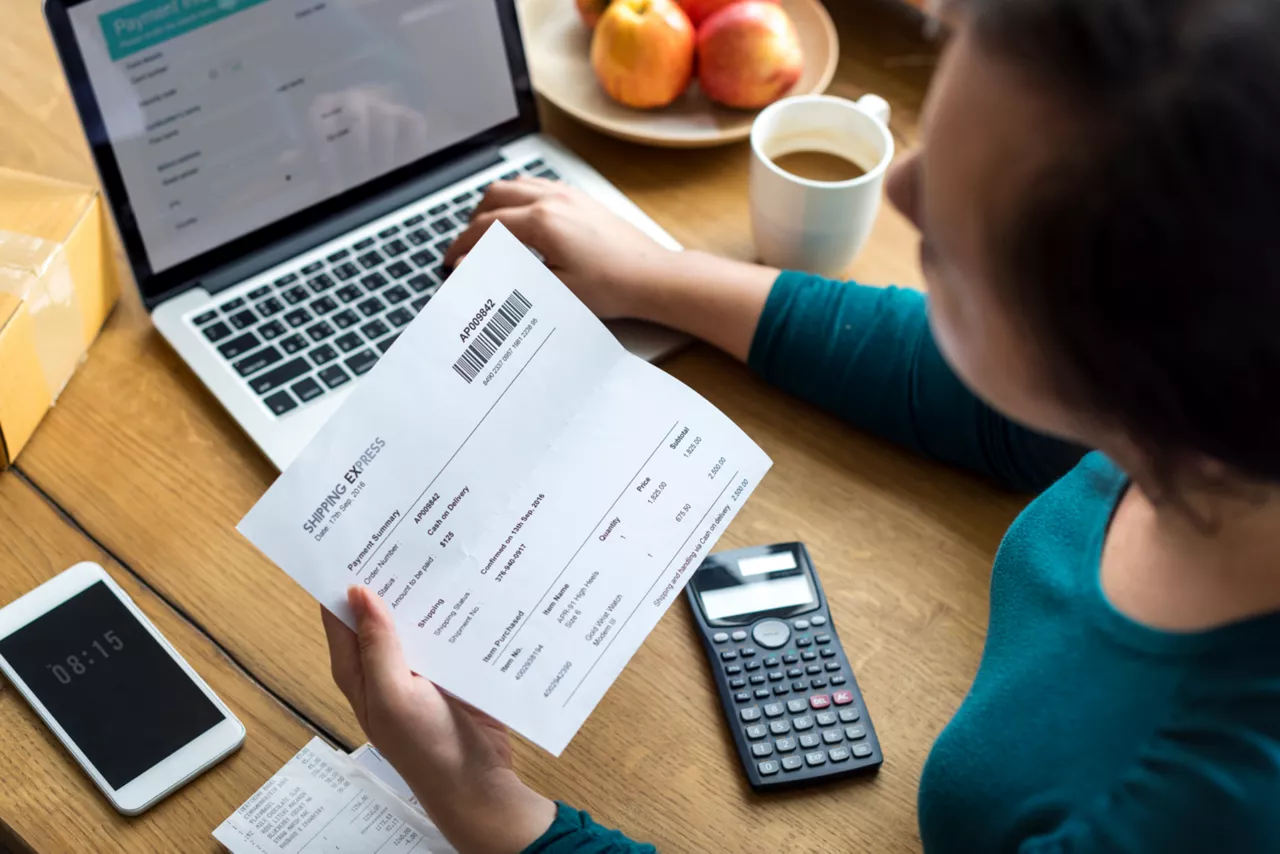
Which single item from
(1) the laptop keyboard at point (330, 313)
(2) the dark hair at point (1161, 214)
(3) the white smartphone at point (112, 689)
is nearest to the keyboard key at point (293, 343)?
(1) the laptop keyboard at point (330, 313)

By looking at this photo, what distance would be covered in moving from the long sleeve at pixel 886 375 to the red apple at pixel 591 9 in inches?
13.6

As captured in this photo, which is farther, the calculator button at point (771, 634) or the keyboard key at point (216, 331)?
the keyboard key at point (216, 331)

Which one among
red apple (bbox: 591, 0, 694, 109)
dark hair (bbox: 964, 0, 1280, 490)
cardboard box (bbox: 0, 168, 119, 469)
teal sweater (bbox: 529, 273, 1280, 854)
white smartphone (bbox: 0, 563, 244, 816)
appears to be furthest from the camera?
red apple (bbox: 591, 0, 694, 109)

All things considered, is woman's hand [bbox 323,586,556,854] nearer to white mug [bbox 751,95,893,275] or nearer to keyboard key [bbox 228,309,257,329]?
keyboard key [bbox 228,309,257,329]

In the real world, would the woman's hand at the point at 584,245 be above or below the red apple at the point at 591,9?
below

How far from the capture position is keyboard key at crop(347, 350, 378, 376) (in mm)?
850

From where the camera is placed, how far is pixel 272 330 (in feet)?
2.84

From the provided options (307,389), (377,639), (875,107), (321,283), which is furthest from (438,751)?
(875,107)

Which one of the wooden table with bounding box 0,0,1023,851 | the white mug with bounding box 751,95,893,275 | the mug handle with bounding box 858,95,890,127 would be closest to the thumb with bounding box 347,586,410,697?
the wooden table with bounding box 0,0,1023,851

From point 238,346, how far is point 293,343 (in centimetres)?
4

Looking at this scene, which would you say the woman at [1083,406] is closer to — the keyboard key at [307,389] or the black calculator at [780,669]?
the black calculator at [780,669]

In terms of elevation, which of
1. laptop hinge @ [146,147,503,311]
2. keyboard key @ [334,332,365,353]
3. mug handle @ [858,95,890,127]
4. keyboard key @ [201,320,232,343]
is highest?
mug handle @ [858,95,890,127]

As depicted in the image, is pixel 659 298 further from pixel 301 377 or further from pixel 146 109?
pixel 146 109

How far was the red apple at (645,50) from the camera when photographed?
0.99 metres
